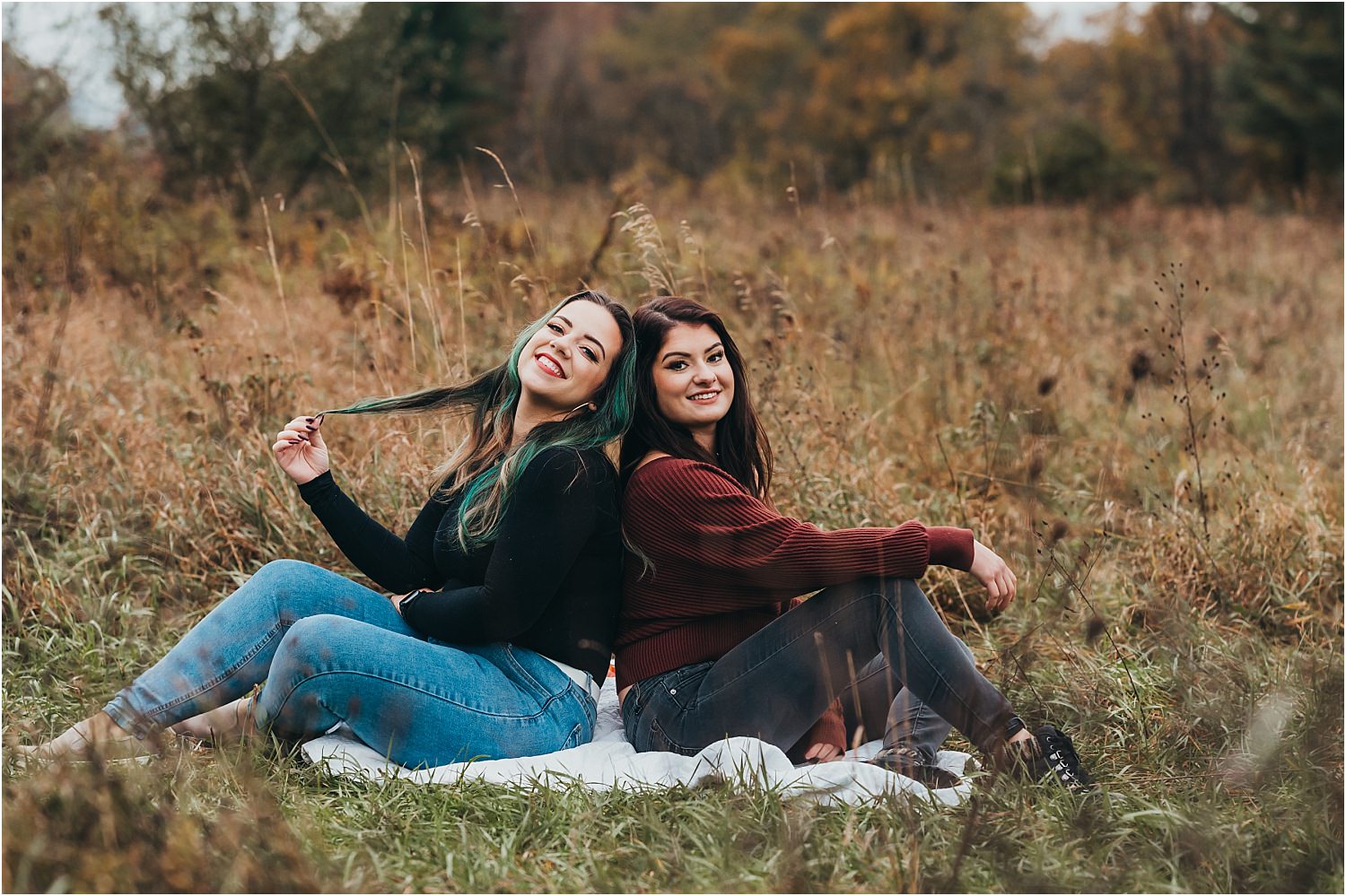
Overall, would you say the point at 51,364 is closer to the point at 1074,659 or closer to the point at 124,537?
the point at 124,537

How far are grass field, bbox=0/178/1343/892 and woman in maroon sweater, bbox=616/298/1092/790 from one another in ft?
0.62

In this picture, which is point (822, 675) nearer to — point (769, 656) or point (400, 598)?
point (769, 656)

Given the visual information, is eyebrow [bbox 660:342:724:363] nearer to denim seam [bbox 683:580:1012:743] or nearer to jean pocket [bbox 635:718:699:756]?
denim seam [bbox 683:580:1012:743]

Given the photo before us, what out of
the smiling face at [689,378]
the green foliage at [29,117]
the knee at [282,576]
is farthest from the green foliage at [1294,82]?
the knee at [282,576]

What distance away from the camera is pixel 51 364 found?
430 centimetres

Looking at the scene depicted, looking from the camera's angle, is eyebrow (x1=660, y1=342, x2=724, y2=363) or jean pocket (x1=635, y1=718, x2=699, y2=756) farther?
eyebrow (x1=660, y1=342, x2=724, y2=363)

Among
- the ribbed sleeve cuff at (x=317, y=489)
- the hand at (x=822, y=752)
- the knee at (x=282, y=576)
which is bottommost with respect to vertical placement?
the hand at (x=822, y=752)

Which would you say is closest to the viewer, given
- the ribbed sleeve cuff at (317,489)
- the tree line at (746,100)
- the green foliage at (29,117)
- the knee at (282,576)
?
the knee at (282,576)

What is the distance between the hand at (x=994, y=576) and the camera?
2502 millimetres

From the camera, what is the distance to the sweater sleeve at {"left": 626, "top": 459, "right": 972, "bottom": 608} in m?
2.50

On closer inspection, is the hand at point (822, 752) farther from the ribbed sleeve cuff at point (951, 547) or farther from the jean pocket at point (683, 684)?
the ribbed sleeve cuff at point (951, 547)

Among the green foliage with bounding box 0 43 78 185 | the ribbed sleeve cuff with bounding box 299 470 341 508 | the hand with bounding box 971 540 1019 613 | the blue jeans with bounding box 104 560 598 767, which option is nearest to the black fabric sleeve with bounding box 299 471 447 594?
the ribbed sleeve cuff with bounding box 299 470 341 508

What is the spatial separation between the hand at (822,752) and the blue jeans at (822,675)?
0.14 metres

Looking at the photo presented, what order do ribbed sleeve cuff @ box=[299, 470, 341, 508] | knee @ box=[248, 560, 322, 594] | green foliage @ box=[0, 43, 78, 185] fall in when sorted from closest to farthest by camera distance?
knee @ box=[248, 560, 322, 594] < ribbed sleeve cuff @ box=[299, 470, 341, 508] < green foliage @ box=[0, 43, 78, 185]
